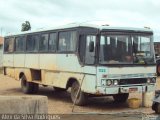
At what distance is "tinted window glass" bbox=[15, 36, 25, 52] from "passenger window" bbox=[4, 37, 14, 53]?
1.78 ft

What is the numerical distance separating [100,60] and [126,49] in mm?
1013

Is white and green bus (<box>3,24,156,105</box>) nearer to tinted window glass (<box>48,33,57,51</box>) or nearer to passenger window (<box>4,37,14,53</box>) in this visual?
tinted window glass (<box>48,33,57,51</box>)

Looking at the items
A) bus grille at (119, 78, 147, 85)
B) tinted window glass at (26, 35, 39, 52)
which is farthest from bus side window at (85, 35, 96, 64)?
tinted window glass at (26, 35, 39, 52)

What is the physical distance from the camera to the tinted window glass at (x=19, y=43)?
20527 millimetres

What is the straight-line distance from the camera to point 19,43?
21.0 m

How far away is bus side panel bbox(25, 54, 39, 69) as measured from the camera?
18672 mm

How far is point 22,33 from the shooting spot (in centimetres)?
2070

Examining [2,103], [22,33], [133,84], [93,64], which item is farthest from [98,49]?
[22,33]

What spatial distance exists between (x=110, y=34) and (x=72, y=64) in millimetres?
1908

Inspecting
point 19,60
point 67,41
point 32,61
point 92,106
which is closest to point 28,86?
point 19,60

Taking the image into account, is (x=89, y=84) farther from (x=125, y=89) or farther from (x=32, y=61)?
(x=32, y=61)

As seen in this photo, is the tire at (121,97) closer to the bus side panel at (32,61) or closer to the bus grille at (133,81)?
the bus grille at (133,81)

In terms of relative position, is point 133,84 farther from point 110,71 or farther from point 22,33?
point 22,33

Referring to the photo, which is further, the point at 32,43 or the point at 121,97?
the point at 32,43
